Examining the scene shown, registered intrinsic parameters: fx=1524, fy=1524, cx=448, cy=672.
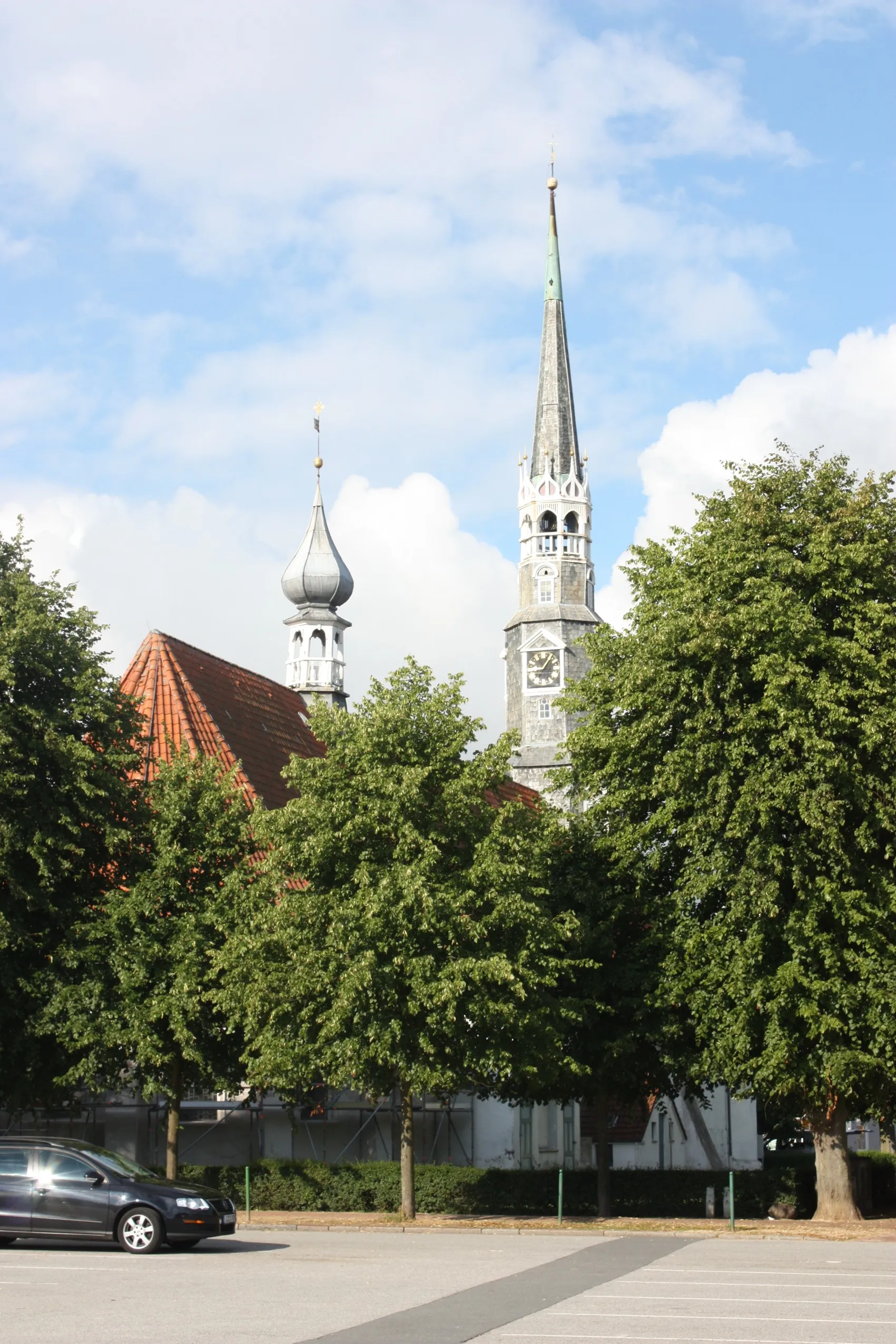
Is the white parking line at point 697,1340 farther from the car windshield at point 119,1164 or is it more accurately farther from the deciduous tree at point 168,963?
the deciduous tree at point 168,963

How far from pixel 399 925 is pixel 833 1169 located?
9010 millimetres

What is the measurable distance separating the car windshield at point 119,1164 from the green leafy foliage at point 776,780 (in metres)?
10.8

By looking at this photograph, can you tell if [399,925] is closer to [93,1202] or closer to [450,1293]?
[93,1202]

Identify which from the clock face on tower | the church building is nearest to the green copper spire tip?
the clock face on tower

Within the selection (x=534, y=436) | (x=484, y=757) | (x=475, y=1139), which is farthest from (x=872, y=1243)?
(x=534, y=436)

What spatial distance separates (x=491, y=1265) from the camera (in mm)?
16938

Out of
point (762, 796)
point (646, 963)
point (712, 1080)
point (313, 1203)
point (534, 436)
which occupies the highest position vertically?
point (534, 436)

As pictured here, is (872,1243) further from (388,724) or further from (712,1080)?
(388,724)

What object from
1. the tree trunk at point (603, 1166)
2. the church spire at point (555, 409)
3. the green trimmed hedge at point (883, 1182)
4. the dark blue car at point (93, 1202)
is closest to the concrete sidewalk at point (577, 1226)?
the tree trunk at point (603, 1166)

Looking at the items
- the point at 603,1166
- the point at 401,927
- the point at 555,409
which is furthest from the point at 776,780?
the point at 555,409

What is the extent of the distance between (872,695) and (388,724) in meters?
8.16

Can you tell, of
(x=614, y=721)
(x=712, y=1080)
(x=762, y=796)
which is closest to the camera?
(x=762, y=796)

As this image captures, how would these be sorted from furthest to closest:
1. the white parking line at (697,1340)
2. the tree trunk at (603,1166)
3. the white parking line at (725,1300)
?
the tree trunk at (603,1166), the white parking line at (725,1300), the white parking line at (697,1340)

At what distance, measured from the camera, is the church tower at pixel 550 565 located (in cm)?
8731
